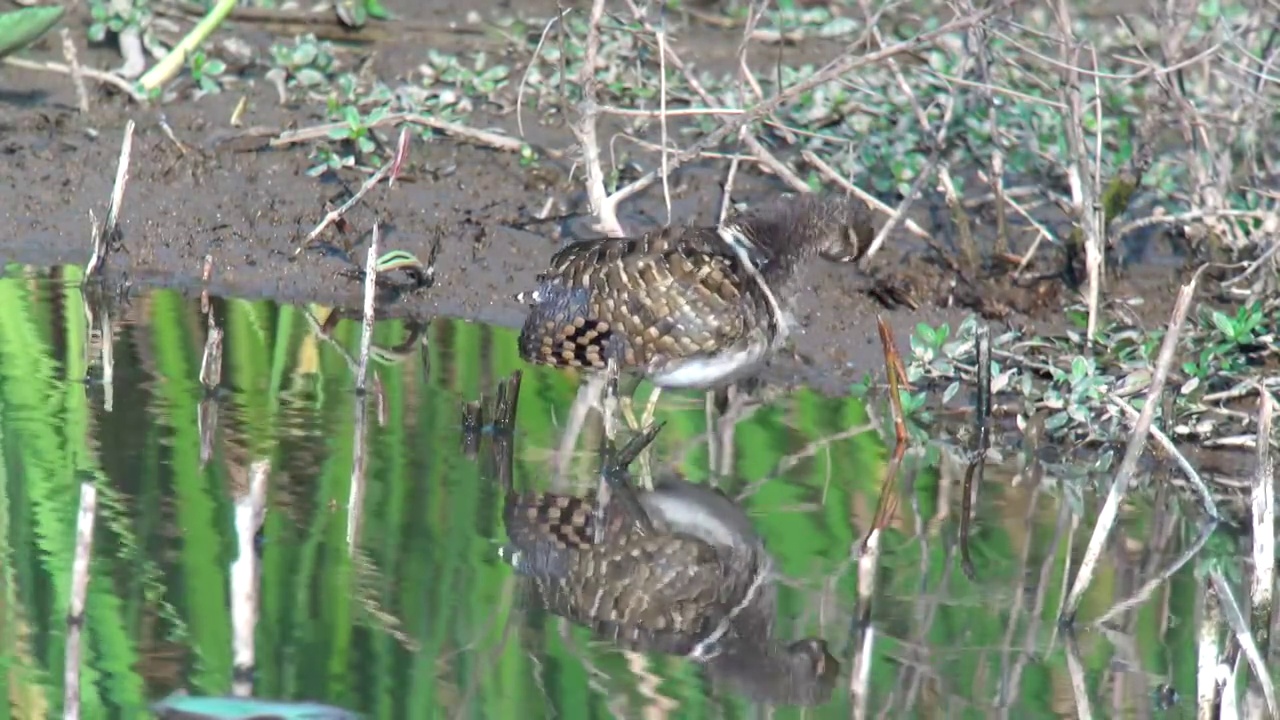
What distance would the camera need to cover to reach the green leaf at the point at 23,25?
8094mm

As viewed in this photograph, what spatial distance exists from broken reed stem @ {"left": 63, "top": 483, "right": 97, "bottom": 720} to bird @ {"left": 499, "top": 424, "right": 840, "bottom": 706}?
3.93 ft

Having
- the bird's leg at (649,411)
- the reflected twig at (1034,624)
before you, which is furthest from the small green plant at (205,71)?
the reflected twig at (1034,624)

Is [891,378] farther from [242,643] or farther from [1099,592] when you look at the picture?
[242,643]

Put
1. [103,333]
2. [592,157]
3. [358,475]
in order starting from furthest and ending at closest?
[592,157]
[103,333]
[358,475]

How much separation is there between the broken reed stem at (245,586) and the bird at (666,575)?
0.97 metres

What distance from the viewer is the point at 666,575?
543cm

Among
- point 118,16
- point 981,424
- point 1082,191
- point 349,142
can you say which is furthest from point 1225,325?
point 118,16

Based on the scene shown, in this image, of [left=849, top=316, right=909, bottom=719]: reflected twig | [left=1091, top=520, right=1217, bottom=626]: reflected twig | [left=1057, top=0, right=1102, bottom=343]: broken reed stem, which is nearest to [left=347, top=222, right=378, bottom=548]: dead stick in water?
[left=849, top=316, right=909, bottom=719]: reflected twig

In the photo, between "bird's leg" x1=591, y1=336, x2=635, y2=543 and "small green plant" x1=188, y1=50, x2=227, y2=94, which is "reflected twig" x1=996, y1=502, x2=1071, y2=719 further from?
"small green plant" x1=188, y1=50, x2=227, y2=94

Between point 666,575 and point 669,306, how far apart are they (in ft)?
3.86

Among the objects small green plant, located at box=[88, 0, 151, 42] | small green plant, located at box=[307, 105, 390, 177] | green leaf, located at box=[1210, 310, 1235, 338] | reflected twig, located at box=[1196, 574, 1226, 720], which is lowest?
reflected twig, located at box=[1196, 574, 1226, 720]

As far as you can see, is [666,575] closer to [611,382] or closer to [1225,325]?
[611,382]

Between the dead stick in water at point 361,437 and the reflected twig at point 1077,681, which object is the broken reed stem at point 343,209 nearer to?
the dead stick in water at point 361,437

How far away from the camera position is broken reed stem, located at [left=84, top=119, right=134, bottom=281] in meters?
7.76
